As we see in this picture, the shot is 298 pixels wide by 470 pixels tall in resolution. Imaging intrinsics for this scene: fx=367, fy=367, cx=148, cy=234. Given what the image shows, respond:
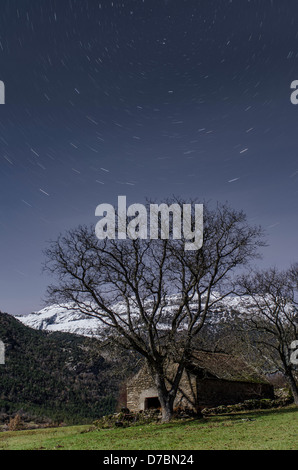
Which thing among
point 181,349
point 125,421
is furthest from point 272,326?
point 125,421

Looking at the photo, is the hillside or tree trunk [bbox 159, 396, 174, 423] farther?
the hillside

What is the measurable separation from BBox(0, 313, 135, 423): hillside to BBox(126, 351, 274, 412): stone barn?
56.9 m

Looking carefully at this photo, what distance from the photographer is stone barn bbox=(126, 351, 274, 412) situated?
27.7m

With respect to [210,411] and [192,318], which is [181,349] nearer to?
[192,318]

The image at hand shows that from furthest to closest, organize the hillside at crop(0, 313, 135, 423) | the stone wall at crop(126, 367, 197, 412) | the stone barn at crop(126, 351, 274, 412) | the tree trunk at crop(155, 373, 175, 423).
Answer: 1. the hillside at crop(0, 313, 135, 423)
2. the stone barn at crop(126, 351, 274, 412)
3. the stone wall at crop(126, 367, 197, 412)
4. the tree trunk at crop(155, 373, 175, 423)

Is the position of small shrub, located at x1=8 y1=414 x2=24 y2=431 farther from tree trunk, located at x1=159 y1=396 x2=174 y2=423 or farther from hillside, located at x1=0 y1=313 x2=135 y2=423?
tree trunk, located at x1=159 y1=396 x2=174 y2=423

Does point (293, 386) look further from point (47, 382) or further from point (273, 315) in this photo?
point (47, 382)

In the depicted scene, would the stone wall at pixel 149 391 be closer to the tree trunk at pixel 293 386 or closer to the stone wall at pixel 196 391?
the stone wall at pixel 196 391

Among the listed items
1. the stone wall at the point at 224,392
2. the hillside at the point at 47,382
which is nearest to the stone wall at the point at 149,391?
the stone wall at the point at 224,392

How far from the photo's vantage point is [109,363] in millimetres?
23734

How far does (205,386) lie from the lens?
2825 centimetres

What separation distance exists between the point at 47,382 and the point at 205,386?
3685 inches

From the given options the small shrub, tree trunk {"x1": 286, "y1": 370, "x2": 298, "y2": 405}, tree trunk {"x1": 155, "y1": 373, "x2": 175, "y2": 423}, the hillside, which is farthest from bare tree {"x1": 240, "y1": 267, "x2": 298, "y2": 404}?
the hillside

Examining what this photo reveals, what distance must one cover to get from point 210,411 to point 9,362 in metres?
97.1
